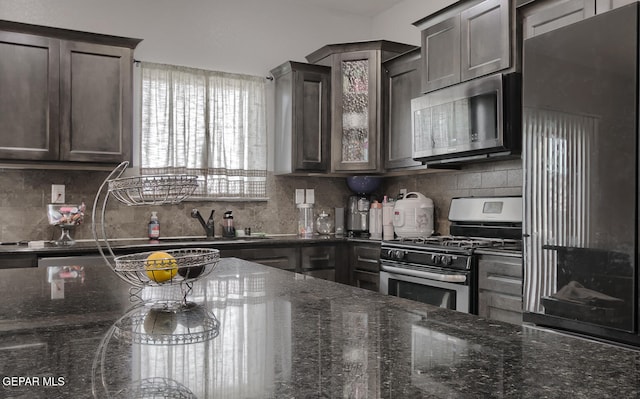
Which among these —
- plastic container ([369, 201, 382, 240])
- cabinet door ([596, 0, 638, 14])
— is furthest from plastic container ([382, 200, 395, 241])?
cabinet door ([596, 0, 638, 14])

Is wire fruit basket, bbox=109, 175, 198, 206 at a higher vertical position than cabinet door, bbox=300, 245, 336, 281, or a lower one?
higher

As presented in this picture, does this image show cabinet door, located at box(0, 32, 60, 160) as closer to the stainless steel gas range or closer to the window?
the window

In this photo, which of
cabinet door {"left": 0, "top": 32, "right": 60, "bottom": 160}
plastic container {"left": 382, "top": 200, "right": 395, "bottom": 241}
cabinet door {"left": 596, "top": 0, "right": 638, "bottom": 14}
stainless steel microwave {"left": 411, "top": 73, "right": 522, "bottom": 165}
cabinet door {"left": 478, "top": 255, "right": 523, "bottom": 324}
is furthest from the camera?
plastic container {"left": 382, "top": 200, "right": 395, "bottom": 241}

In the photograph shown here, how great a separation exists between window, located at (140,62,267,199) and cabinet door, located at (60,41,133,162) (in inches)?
18.7

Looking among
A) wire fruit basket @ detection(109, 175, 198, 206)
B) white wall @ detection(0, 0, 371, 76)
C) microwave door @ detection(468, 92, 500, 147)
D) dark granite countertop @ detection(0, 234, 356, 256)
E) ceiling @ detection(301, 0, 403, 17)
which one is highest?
ceiling @ detection(301, 0, 403, 17)

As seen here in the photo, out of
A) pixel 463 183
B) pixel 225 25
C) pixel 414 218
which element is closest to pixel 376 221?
pixel 414 218

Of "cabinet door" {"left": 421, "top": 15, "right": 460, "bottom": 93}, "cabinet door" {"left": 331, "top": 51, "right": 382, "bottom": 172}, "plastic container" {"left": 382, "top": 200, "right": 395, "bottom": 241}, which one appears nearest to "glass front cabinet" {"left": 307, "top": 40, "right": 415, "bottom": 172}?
"cabinet door" {"left": 331, "top": 51, "right": 382, "bottom": 172}

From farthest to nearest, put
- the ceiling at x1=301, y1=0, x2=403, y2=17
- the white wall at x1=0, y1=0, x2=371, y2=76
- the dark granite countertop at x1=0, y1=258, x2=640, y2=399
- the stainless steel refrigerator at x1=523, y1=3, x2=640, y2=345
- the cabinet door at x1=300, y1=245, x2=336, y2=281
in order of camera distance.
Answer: the ceiling at x1=301, y1=0, x2=403, y2=17 → the cabinet door at x1=300, y1=245, x2=336, y2=281 → the white wall at x1=0, y1=0, x2=371, y2=76 → the stainless steel refrigerator at x1=523, y1=3, x2=640, y2=345 → the dark granite countertop at x1=0, y1=258, x2=640, y2=399

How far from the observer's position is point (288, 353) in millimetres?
864

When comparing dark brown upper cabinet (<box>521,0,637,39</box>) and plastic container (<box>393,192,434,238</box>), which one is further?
plastic container (<box>393,192,434,238</box>)

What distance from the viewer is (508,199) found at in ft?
11.8

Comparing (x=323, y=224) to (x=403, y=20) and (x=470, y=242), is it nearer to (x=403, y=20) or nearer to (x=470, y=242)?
(x=470, y=242)

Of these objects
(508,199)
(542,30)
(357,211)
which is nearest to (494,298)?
(508,199)

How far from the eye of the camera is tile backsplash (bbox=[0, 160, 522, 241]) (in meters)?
3.74
